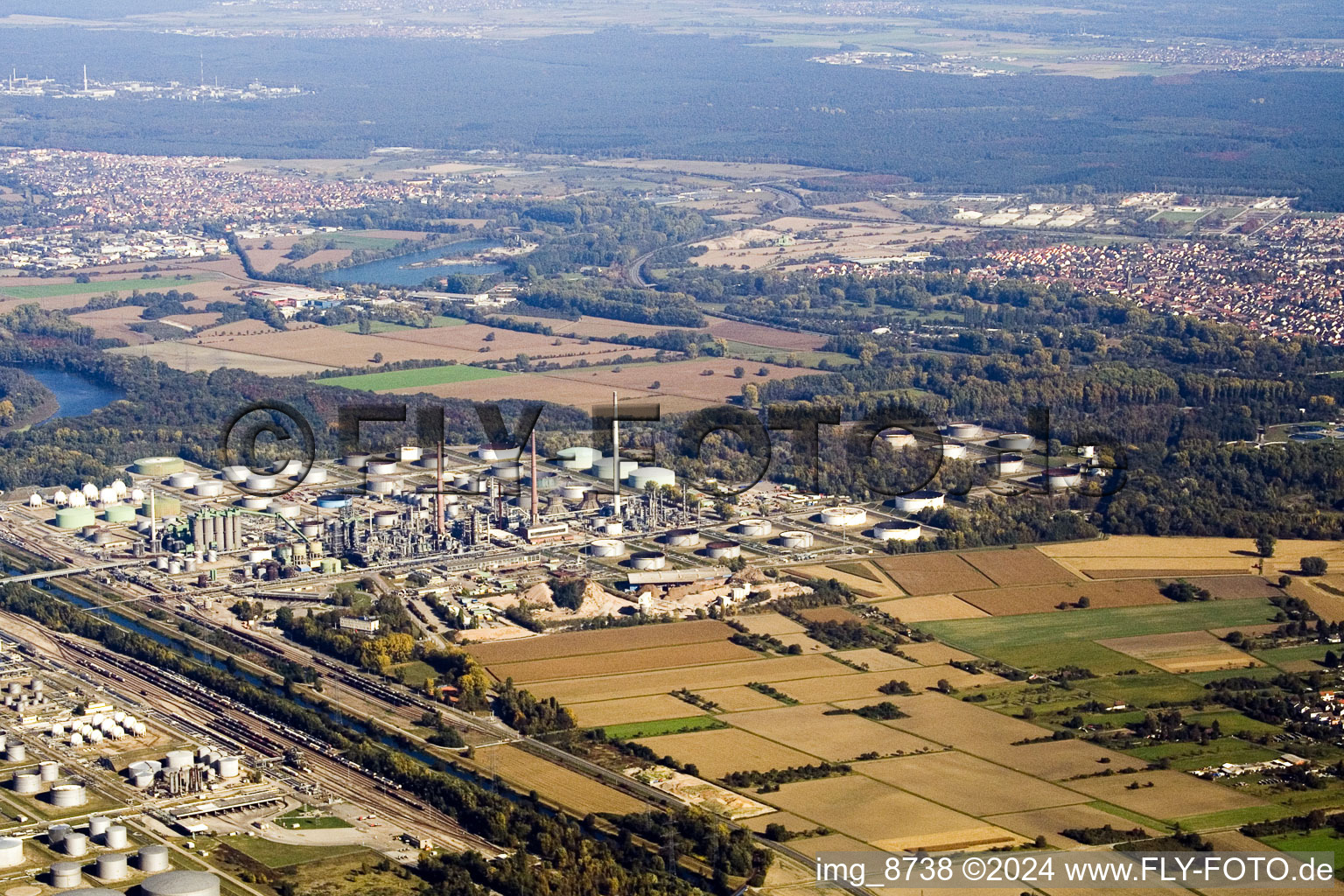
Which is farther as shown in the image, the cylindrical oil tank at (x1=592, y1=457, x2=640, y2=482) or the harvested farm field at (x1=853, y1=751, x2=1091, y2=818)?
the cylindrical oil tank at (x1=592, y1=457, x2=640, y2=482)

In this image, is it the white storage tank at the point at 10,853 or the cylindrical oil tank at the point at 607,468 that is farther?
the cylindrical oil tank at the point at 607,468

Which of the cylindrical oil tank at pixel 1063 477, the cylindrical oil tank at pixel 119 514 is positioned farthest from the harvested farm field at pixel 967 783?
the cylindrical oil tank at pixel 119 514

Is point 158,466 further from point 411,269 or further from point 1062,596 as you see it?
point 411,269

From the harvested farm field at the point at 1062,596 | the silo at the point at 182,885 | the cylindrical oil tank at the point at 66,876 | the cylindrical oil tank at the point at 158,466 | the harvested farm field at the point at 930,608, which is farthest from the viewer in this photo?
the cylindrical oil tank at the point at 158,466

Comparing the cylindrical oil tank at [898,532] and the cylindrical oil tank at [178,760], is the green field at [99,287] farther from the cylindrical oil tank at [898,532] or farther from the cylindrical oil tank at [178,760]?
the cylindrical oil tank at [178,760]

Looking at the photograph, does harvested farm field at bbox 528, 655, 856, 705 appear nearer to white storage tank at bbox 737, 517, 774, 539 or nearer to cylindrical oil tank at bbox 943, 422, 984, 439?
white storage tank at bbox 737, 517, 774, 539

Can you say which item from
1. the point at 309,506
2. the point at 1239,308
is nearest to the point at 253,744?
the point at 309,506

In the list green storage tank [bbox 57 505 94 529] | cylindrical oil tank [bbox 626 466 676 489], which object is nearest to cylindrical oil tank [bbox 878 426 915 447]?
cylindrical oil tank [bbox 626 466 676 489]
